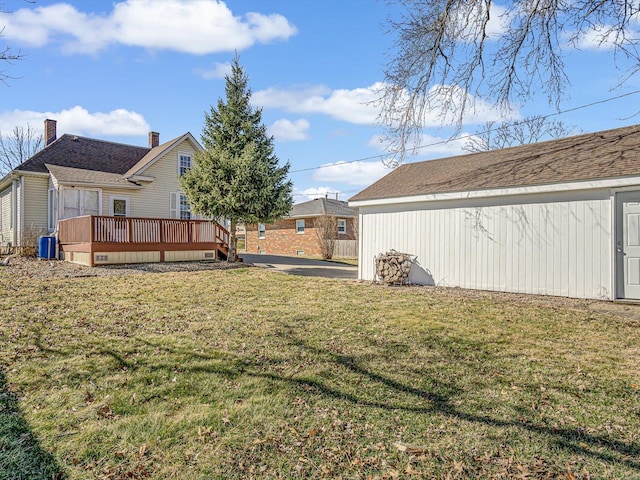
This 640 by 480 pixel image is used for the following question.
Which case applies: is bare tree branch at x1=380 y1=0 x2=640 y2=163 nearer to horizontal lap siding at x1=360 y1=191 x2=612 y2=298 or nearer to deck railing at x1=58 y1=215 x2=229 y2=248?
horizontal lap siding at x1=360 y1=191 x2=612 y2=298

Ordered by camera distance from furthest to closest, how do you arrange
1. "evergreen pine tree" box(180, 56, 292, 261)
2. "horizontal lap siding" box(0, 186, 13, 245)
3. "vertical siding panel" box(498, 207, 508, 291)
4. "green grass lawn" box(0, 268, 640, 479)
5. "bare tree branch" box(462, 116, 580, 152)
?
"bare tree branch" box(462, 116, 580, 152)
"horizontal lap siding" box(0, 186, 13, 245)
"evergreen pine tree" box(180, 56, 292, 261)
"vertical siding panel" box(498, 207, 508, 291)
"green grass lawn" box(0, 268, 640, 479)

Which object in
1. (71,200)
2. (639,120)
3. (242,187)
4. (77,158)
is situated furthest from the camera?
(77,158)

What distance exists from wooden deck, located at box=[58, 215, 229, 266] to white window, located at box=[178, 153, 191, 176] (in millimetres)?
5838

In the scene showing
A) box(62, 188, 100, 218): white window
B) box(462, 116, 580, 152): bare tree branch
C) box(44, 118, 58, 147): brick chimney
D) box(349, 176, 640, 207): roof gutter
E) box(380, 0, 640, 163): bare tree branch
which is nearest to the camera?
box(380, 0, 640, 163): bare tree branch

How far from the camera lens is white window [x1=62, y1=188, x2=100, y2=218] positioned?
16734 mm

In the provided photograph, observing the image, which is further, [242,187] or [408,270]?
[242,187]

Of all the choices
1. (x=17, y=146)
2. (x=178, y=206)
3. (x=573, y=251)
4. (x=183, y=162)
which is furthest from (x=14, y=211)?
(x=17, y=146)

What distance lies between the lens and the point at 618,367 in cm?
456

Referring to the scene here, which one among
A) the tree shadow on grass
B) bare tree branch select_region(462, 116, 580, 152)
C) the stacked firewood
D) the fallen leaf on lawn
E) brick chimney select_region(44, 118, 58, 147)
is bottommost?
the fallen leaf on lawn

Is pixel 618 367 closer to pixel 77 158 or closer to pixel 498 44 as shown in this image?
pixel 498 44

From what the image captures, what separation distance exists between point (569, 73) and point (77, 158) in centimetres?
2107

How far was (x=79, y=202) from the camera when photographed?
17.1 m

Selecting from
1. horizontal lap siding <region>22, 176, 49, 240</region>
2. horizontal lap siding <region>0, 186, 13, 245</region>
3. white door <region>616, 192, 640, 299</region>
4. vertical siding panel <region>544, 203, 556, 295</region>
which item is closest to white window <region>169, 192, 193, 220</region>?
horizontal lap siding <region>22, 176, 49, 240</region>

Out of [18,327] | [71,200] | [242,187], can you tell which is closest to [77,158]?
[71,200]
